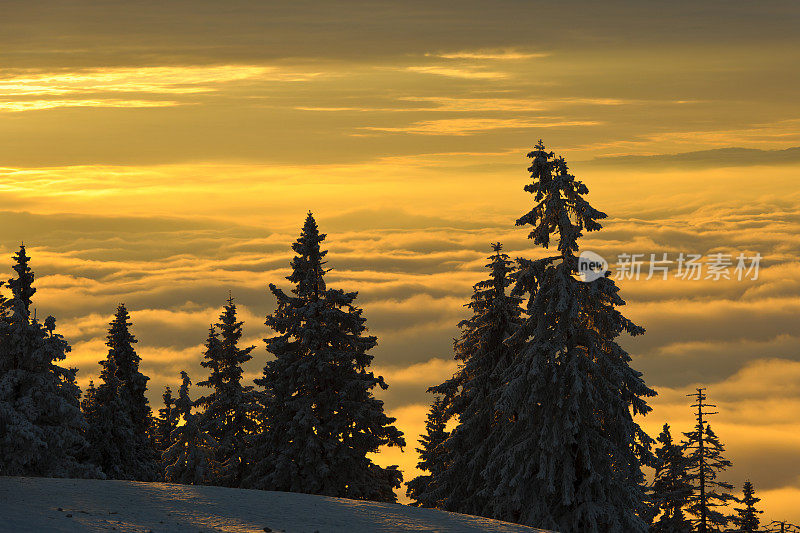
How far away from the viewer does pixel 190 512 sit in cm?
2597

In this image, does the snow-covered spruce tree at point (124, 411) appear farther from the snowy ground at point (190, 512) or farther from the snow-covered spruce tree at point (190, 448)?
the snowy ground at point (190, 512)

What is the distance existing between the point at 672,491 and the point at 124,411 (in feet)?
97.5

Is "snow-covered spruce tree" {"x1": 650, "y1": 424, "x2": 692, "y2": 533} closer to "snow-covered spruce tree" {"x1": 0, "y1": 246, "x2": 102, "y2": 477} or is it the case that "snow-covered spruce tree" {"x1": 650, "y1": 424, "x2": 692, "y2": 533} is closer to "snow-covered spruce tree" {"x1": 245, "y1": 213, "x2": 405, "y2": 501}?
"snow-covered spruce tree" {"x1": 245, "y1": 213, "x2": 405, "y2": 501}

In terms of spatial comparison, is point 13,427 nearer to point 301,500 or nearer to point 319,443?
point 301,500

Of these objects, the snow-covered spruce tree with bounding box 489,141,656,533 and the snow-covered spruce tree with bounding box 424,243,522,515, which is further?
the snow-covered spruce tree with bounding box 424,243,522,515

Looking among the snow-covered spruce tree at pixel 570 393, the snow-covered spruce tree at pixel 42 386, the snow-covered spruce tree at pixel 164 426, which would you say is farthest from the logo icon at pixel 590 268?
the snow-covered spruce tree at pixel 164 426

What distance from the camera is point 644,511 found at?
3130 centimetres

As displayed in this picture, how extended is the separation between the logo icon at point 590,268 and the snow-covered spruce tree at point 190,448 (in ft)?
74.8

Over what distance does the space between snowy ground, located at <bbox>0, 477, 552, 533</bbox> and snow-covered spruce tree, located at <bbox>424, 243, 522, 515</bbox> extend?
9517 millimetres

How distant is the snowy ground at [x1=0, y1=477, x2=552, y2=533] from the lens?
23750mm

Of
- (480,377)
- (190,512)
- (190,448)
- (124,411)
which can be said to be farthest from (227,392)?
(190,512)

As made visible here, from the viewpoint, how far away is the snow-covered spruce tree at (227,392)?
46.6 meters

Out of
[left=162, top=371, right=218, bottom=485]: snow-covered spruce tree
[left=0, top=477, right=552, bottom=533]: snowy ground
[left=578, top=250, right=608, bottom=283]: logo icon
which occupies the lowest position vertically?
[left=0, top=477, right=552, bottom=533]: snowy ground

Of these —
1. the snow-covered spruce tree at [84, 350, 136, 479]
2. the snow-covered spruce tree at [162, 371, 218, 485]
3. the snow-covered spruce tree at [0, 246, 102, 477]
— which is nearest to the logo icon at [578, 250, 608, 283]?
the snow-covered spruce tree at [0, 246, 102, 477]
